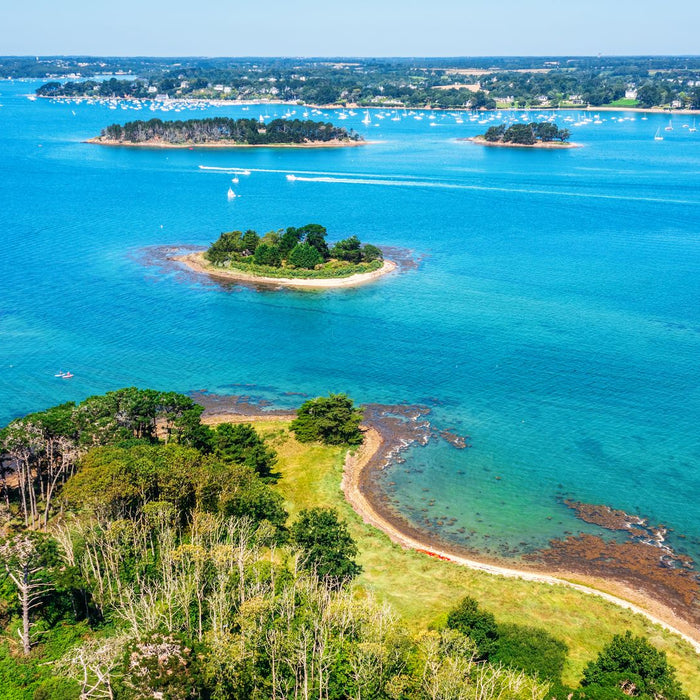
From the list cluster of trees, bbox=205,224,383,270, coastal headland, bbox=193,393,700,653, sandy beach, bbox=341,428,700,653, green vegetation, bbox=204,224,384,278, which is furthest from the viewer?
cluster of trees, bbox=205,224,383,270

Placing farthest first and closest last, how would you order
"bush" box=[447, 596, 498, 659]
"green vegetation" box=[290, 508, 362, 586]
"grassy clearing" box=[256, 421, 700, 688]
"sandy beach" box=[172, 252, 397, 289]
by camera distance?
1. "sandy beach" box=[172, 252, 397, 289]
2. "green vegetation" box=[290, 508, 362, 586]
3. "grassy clearing" box=[256, 421, 700, 688]
4. "bush" box=[447, 596, 498, 659]

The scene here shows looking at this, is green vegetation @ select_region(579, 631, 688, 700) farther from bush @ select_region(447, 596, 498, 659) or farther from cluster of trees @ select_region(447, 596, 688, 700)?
bush @ select_region(447, 596, 498, 659)

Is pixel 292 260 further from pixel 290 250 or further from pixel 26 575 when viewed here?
pixel 26 575

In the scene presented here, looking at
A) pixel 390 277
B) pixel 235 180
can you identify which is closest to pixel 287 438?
pixel 390 277

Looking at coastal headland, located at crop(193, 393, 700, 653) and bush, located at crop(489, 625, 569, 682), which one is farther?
coastal headland, located at crop(193, 393, 700, 653)

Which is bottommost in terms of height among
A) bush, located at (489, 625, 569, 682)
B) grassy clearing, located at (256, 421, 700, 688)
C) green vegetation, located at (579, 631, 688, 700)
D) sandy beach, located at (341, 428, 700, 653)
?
sandy beach, located at (341, 428, 700, 653)

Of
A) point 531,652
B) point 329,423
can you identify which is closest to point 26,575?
point 531,652

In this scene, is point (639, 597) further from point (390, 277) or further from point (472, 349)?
point (390, 277)

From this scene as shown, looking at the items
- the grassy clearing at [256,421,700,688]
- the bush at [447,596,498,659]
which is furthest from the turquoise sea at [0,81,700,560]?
the bush at [447,596,498,659]

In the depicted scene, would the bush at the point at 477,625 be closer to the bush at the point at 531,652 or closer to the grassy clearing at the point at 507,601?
the bush at the point at 531,652
